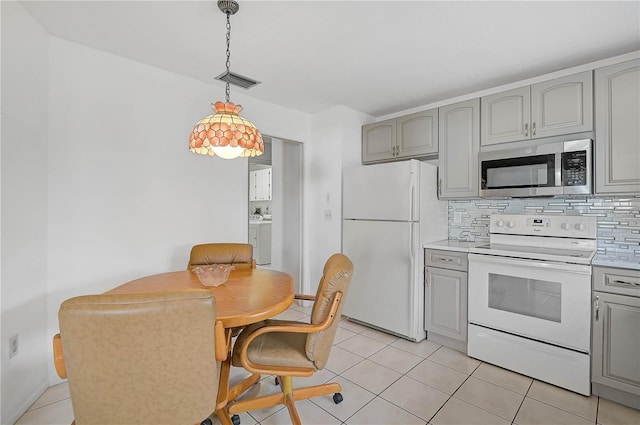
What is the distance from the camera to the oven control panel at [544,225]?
2.34 metres

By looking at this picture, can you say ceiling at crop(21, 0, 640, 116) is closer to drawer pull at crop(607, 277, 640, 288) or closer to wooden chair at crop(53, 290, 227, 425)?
drawer pull at crop(607, 277, 640, 288)

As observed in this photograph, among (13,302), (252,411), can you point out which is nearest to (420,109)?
(252,411)

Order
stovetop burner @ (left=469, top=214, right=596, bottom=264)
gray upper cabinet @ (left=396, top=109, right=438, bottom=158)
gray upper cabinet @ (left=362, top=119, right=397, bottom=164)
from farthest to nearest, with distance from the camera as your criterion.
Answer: gray upper cabinet @ (left=362, top=119, right=397, bottom=164)
gray upper cabinet @ (left=396, top=109, right=438, bottom=158)
stovetop burner @ (left=469, top=214, right=596, bottom=264)

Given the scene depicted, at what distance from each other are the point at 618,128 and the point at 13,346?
13.1ft

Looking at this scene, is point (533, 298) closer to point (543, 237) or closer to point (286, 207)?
point (543, 237)

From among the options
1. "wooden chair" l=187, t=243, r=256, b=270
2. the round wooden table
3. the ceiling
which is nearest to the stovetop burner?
the ceiling

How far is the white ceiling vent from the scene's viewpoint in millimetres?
2656

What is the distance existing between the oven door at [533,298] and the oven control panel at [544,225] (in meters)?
0.50

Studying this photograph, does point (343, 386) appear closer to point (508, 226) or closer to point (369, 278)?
point (369, 278)

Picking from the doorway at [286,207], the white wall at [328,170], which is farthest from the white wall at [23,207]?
the white wall at [328,170]

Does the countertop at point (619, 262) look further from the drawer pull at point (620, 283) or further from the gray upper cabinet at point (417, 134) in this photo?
the gray upper cabinet at point (417, 134)

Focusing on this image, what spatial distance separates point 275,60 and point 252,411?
2.44m

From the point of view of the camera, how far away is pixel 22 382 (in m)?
1.79

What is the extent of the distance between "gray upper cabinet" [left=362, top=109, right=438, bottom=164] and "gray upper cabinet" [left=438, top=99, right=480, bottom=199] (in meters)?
0.10
